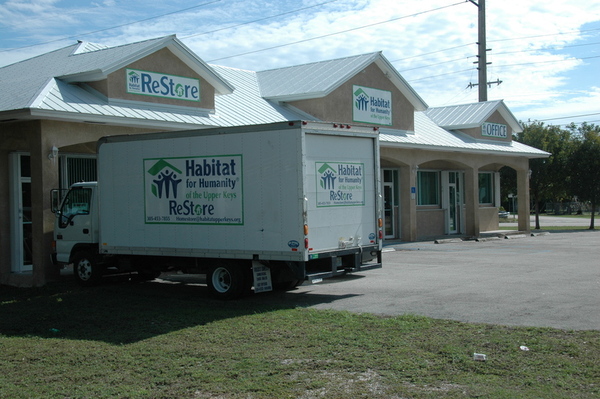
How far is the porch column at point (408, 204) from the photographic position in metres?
25.5

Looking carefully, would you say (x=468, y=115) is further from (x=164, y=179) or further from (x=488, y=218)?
(x=164, y=179)

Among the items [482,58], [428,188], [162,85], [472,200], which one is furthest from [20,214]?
[482,58]

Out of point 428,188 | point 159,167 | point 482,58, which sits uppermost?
point 482,58

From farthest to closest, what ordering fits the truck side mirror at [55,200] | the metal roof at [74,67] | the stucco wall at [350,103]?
1. the stucco wall at [350,103]
2. the metal roof at [74,67]
3. the truck side mirror at [55,200]

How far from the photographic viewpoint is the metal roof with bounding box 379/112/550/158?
960 inches

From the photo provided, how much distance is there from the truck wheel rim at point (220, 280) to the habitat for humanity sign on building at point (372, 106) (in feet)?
40.5

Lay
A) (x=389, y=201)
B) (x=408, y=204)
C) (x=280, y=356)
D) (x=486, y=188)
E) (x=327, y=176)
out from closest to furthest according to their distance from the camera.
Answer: (x=280, y=356) → (x=327, y=176) → (x=408, y=204) → (x=389, y=201) → (x=486, y=188)

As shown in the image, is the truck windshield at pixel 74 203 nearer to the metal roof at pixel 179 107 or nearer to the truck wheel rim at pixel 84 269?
the truck wheel rim at pixel 84 269

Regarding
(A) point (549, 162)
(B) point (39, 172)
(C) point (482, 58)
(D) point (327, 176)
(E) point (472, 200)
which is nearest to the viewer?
(D) point (327, 176)

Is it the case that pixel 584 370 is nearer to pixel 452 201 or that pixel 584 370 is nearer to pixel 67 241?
pixel 67 241

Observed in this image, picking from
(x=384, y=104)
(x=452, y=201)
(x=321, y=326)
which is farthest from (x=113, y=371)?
(x=452, y=201)

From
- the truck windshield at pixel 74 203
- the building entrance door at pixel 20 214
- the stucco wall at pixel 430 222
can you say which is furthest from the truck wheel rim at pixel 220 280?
the stucco wall at pixel 430 222

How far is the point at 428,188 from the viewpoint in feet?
95.8

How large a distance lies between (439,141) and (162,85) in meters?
12.7
